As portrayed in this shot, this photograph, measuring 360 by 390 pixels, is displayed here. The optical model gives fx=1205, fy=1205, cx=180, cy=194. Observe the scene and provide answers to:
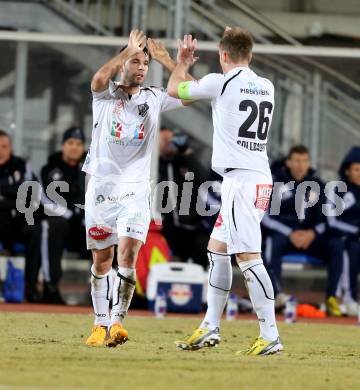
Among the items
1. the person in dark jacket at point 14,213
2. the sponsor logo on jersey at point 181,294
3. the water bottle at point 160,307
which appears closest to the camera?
the water bottle at point 160,307

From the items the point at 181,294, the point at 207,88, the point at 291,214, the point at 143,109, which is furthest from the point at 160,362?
the point at 291,214

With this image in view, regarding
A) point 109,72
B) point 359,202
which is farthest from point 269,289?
point 359,202

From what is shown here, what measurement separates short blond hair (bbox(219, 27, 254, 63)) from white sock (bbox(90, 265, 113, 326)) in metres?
1.96

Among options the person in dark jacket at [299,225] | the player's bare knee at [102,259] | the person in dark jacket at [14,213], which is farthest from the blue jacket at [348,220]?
the player's bare knee at [102,259]

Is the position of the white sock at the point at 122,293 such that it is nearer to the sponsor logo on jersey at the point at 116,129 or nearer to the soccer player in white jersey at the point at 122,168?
the soccer player in white jersey at the point at 122,168

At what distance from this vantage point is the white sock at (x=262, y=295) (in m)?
7.90

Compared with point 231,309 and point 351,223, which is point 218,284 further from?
point 351,223

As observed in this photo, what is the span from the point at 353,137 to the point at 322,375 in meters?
8.97

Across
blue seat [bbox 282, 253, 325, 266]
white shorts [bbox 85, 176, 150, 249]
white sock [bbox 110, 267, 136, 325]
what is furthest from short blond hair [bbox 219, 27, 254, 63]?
blue seat [bbox 282, 253, 325, 266]

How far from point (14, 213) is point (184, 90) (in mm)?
5826

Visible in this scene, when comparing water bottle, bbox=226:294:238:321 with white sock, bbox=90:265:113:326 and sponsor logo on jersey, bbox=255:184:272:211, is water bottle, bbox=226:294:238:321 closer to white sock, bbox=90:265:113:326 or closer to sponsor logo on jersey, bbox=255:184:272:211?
white sock, bbox=90:265:113:326

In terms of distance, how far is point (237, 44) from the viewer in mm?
7949

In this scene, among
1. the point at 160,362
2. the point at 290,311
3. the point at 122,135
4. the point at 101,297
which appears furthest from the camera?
the point at 290,311

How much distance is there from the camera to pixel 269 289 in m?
7.93
